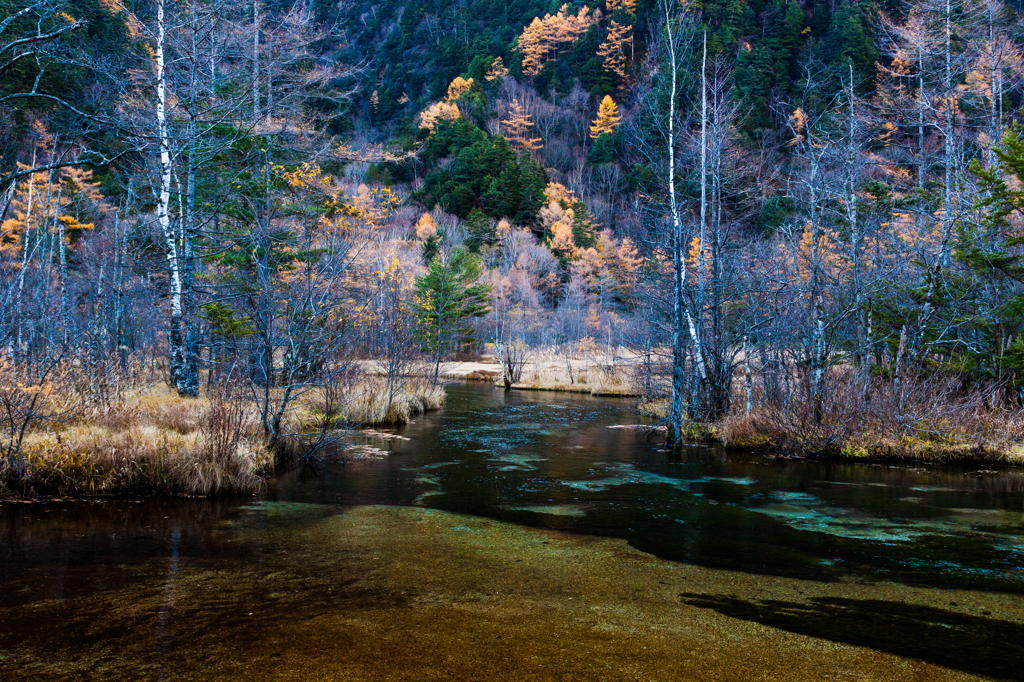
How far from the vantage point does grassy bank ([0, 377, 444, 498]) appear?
723 centimetres

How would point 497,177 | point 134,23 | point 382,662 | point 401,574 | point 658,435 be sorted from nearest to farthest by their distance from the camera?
point 382,662 < point 401,574 < point 134,23 < point 658,435 < point 497,177

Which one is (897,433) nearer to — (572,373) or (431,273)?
(572,373)

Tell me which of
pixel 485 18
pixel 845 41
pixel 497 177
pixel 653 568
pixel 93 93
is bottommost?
pixel 653 568

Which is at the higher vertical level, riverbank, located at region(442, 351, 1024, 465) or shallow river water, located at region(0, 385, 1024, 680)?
riverbank, located at region(442, 351, 1024, 465)

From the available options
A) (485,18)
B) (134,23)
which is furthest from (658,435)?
(485,18)

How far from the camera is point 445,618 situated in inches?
167

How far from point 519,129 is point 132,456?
64.2m

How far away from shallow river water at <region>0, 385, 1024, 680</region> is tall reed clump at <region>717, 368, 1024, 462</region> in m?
1.65

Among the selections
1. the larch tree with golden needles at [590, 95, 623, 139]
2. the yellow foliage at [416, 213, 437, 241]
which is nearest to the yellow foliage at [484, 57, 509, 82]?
the larch tree with golden needles at [590, 95, 623, 139]

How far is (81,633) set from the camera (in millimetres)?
3902

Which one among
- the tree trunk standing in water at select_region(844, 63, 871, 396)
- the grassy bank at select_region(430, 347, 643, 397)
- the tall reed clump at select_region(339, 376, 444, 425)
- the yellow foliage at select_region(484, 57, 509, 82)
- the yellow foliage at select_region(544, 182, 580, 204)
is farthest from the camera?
the yellow foliage at select_region(484, 57, 509, 82)

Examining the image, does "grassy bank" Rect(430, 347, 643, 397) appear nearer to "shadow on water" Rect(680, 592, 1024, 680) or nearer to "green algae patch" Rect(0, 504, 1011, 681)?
"green algae patch" Rect(0, 504, 1011, 681)

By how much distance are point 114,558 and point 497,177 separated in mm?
53235

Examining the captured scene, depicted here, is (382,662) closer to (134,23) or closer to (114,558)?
(114,558)
